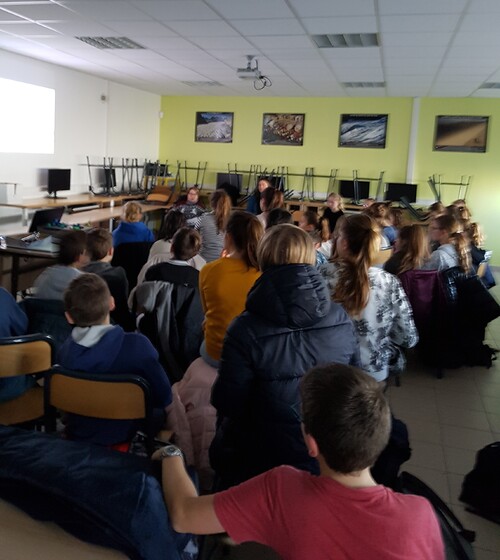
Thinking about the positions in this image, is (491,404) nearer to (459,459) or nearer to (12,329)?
(459,459)

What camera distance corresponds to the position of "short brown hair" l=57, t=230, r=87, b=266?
3.18 meters

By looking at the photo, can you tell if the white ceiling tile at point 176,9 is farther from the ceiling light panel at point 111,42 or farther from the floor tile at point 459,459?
the floor tile at point 459,459

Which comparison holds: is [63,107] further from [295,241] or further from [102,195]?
[295,241]

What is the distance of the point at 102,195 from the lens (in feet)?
30.2

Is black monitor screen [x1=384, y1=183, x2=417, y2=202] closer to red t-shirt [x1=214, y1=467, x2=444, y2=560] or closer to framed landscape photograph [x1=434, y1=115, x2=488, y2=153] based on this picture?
framed landscape photograph [x1=434, y1=115, x2=488, y2=153]

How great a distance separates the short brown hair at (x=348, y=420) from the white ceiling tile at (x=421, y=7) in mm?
4048

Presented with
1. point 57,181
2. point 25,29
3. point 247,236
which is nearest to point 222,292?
point 247,236

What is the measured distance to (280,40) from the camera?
5.66m

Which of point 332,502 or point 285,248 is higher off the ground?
point 285,248

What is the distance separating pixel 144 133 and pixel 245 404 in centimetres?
991

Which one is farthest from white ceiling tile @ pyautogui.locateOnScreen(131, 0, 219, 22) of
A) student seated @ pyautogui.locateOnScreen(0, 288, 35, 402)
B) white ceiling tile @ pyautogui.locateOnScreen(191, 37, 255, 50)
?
student seated @ pyautogui.locateOnScreen(0, 288, 35, 402)

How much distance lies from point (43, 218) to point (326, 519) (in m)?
4.92

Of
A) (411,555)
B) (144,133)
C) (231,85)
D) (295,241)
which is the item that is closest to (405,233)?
(295,241)

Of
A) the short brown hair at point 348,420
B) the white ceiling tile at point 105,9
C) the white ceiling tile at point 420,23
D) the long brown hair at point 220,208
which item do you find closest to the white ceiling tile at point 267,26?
the white ceiling tile at point 420,23
